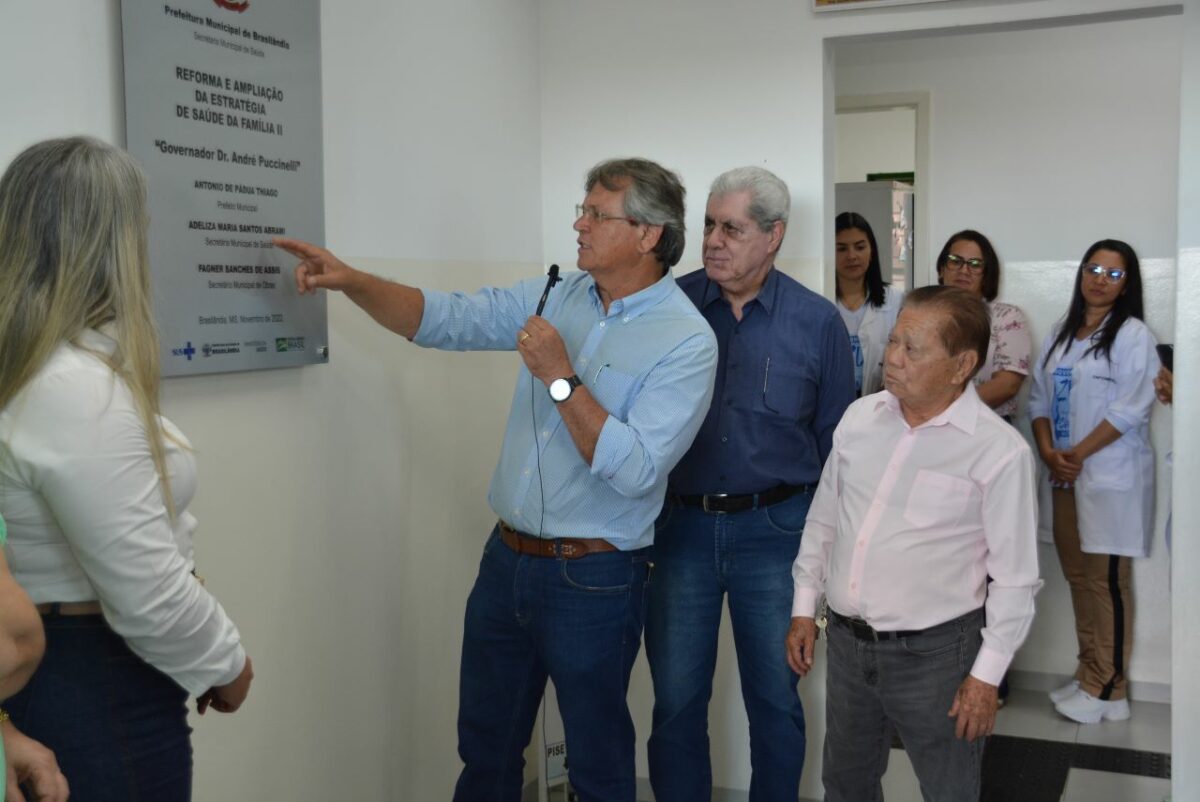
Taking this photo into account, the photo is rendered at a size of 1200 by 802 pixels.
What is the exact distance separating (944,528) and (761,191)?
0.94 metres

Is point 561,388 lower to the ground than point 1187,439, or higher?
higher

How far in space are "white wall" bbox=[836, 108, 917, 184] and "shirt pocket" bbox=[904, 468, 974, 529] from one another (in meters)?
6.20

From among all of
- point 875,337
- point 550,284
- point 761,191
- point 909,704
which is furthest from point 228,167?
point 875,337

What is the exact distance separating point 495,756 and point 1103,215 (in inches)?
130

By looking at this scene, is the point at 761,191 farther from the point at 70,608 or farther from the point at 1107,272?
the point at 1107,272

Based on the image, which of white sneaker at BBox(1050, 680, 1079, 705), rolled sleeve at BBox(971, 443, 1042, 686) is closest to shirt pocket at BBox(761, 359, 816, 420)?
rolled sleeve at BBox(971, 443, 1042, 686)

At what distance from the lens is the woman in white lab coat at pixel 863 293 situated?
3.90 meters

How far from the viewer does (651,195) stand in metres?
2.24

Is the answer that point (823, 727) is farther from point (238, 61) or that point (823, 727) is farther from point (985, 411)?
point (238, 61)

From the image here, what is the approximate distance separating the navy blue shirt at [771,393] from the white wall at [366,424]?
0.66 meters

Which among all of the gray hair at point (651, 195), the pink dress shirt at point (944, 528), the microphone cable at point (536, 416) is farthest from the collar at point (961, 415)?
the microphone cable at point (536, 416)

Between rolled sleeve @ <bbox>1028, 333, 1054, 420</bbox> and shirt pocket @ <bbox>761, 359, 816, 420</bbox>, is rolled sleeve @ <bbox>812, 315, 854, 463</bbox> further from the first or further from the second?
rolled sleeve @ <bbox>1028, 333, 1054, 420</bbox>

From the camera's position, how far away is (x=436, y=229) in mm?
2705

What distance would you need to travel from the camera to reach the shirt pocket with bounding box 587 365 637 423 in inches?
86.8
